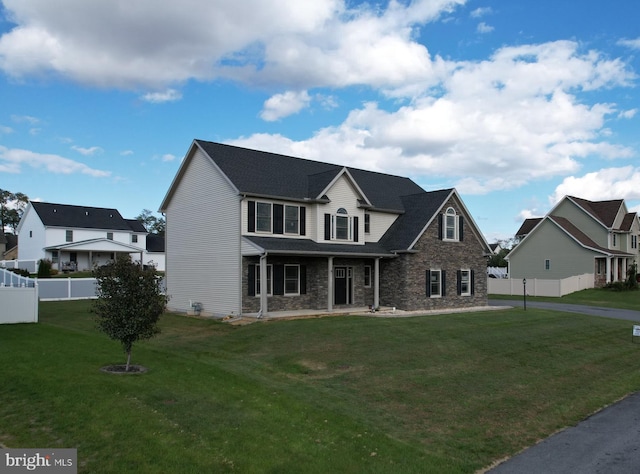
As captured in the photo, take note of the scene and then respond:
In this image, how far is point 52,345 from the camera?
14094 millimetres

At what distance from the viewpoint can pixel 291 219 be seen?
2495 centimetres

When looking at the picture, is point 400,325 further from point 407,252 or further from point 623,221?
point 623,221

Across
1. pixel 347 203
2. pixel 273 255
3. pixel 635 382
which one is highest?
pixel 347 203

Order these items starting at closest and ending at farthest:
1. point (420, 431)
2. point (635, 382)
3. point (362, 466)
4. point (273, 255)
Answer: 1. point (362, 466)
2. point (420, 431)
3. point (635, 382)
4. point (273, 255)

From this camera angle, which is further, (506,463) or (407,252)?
(407,252)

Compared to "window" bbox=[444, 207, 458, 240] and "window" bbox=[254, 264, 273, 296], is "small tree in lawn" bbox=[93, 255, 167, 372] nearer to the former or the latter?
"window" bbox=[254, 264, 273, 296]

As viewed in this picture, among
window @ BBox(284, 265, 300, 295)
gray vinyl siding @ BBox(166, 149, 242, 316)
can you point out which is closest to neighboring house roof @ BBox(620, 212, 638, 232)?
window @ BBox(284, 265, 300, 295)

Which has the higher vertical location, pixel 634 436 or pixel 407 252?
pixel 407 252

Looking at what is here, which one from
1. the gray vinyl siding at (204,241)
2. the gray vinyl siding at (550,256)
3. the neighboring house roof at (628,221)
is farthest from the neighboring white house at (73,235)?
the neighboring house roof at (628,221)

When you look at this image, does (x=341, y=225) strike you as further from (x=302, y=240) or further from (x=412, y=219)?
(x=412, y=219)

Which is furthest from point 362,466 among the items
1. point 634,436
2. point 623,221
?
point 623,221

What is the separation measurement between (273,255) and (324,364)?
9984 mm

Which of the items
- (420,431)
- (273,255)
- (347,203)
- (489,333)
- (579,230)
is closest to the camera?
(420,431)

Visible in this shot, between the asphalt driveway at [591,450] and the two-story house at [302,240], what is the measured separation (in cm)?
1403
